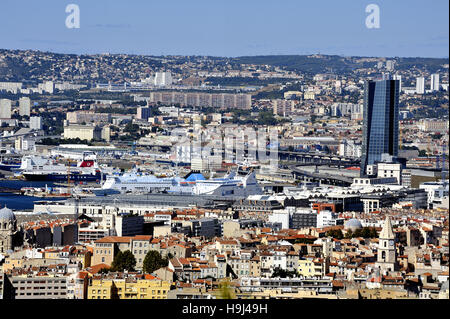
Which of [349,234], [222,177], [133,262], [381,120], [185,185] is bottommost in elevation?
[222,177]

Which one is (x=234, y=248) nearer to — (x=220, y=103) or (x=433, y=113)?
(x=433, y=113)

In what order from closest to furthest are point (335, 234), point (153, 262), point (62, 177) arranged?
1. point (153, 262)
2. point (335, 234)
3. point (62, 177)

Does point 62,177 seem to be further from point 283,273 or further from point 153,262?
point 283,273

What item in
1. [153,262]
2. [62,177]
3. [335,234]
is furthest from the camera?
[62,177]

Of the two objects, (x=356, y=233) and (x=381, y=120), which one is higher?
(x=381, y=120)

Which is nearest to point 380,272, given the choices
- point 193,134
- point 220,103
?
point 193,134

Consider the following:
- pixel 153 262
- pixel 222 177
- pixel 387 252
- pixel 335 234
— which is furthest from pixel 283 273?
pixel 222 177
